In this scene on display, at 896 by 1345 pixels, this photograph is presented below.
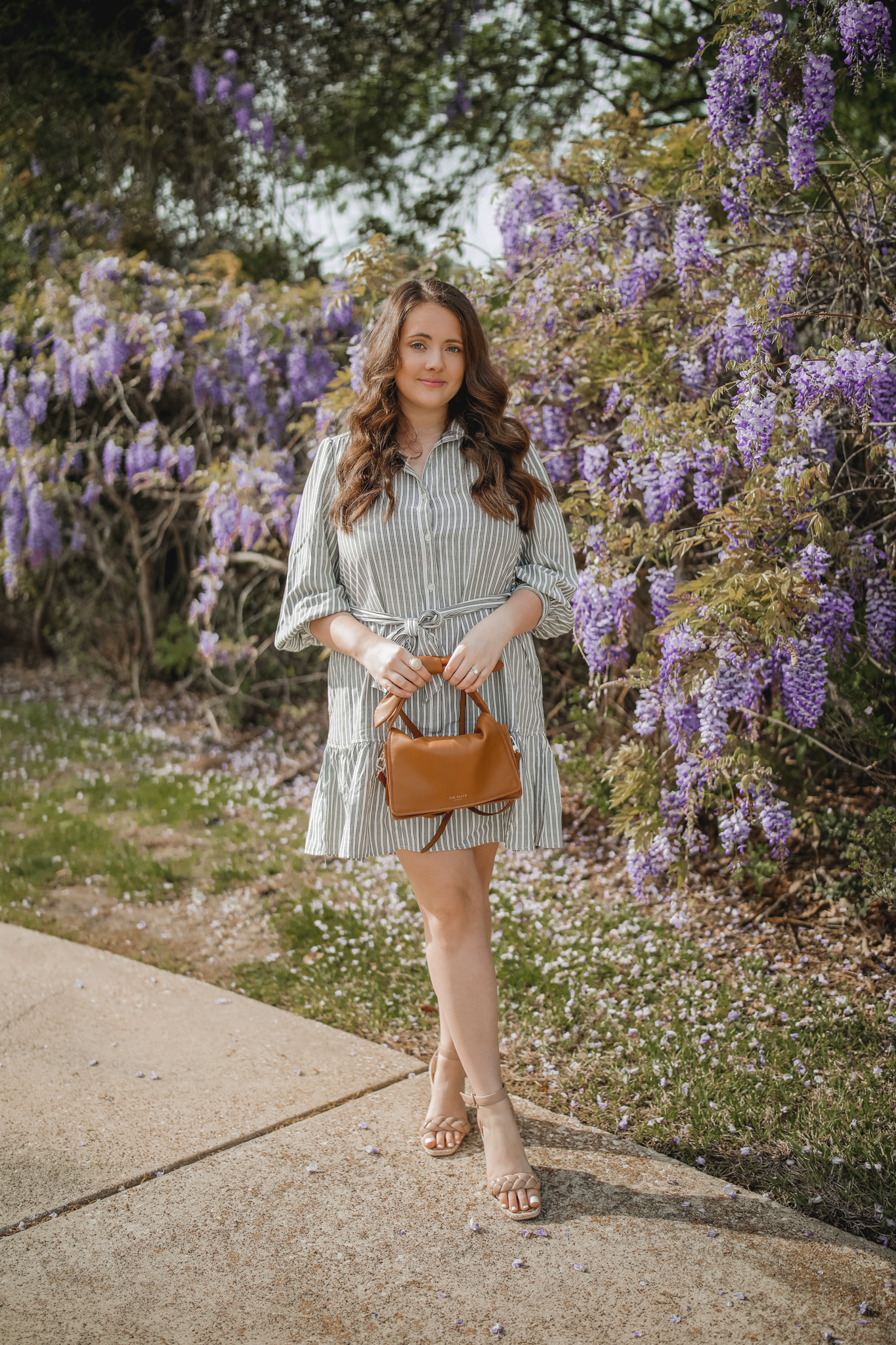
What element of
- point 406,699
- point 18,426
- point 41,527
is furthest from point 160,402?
point 406,699

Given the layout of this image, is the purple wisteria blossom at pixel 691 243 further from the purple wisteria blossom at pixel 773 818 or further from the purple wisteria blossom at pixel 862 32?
the purple wisteria blossom at pixel 773 818

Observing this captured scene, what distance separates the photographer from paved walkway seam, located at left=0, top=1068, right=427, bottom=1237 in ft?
6.34

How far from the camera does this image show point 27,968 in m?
3.09

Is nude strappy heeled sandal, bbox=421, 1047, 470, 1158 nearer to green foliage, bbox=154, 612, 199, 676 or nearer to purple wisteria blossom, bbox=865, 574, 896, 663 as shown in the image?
purple wisteria blossom, bbox=865, 574, 896, 663

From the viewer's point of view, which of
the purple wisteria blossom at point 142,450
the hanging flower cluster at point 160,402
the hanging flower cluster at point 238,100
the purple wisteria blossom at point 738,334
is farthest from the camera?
the hanging flower cluster at point 238,100

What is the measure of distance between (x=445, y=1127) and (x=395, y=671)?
0.98 m

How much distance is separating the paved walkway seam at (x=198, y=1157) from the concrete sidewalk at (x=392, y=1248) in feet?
0.04

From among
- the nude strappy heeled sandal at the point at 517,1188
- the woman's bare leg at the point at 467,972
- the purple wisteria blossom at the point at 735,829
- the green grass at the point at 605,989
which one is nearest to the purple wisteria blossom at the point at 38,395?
the green grass at the point at 605,989

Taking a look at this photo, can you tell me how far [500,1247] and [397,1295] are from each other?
0.70 ft

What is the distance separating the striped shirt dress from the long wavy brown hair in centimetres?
3

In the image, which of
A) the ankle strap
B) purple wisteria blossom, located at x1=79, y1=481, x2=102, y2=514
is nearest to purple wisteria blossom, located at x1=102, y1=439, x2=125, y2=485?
purple wisteria blossom, located at x1=79, y1=481, x2=102, y2=514

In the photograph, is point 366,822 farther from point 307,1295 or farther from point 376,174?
point 376,174

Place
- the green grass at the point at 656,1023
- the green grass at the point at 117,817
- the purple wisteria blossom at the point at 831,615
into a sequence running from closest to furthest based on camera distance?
the green grass at the point at 656,1023 < the purple wisteria blossom at the point at 831,615 < the green grass at the point at 117,817

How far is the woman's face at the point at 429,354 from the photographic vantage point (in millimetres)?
2074
